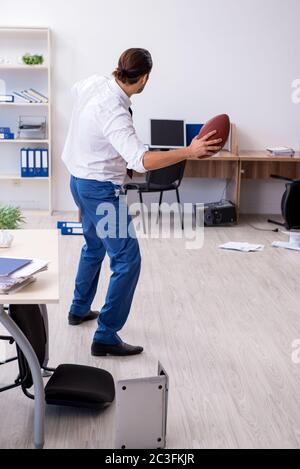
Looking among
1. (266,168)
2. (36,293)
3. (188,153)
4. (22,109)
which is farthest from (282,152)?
(36,293)

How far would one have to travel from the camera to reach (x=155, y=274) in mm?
5191

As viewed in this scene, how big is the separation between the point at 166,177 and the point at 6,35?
2189mm

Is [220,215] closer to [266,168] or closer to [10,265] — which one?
[266,168]

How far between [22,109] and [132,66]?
4144 mm

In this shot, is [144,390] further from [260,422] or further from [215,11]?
[215,11]

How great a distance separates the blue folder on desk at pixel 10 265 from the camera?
2514 mm

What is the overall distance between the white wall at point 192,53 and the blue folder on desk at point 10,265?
15.9 ft

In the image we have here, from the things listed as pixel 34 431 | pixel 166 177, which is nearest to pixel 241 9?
pixel 166 177

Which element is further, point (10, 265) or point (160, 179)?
point (160, 179)

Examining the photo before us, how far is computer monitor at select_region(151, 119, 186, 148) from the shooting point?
7230 mm

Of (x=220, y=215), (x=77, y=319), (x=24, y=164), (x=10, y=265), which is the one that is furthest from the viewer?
(x=24, y=164)

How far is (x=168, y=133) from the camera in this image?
23.8 feet

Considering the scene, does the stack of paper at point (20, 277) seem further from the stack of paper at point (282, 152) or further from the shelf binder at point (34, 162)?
the stack of paper at point (282, 152)

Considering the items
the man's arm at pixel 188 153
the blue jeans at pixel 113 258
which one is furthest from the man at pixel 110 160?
the man's arm at pixel 188 153
